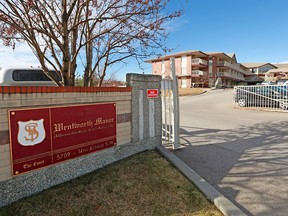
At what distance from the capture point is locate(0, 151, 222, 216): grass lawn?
289cm

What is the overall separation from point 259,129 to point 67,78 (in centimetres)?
757

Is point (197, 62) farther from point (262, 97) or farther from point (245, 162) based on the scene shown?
point (245, 162)

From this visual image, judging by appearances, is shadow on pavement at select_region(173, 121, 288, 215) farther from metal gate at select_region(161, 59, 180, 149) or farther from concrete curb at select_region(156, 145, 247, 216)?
metal gate at select_region(161, 59, 180, 149)

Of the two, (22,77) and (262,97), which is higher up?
(22,77)

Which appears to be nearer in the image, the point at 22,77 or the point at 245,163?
the point at 245,163

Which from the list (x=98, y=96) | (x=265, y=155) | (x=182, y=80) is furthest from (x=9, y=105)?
(x=182, y=80)

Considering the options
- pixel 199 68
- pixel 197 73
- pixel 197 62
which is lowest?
pixel 197 73

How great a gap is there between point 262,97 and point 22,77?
14.2 m

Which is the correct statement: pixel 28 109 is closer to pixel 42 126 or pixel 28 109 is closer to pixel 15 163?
pixel 42 126

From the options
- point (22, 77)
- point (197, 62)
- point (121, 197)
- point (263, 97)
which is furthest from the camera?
point (197, 62)

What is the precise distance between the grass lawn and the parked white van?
566cm

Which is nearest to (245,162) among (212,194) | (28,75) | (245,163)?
(245,163)

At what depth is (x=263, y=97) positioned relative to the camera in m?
14.4

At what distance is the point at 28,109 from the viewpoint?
297 centimetres
